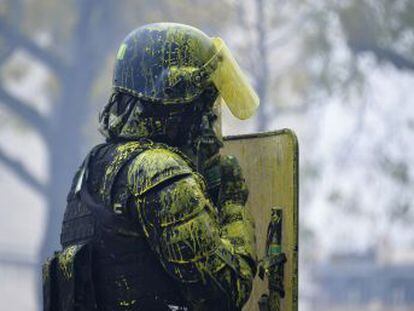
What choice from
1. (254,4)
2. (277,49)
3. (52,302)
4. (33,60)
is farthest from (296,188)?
(33,60)

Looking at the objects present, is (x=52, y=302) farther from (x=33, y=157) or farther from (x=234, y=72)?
(x=33, y=157)

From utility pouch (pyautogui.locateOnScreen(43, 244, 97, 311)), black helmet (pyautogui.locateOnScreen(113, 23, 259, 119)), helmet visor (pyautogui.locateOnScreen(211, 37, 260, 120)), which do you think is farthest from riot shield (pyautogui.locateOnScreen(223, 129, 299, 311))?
utility pouch (pyautogui.locateOnScreen(43, 244, 97, 311))

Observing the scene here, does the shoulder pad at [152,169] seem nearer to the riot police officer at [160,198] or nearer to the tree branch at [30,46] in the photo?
the riot police officer at [160,198]

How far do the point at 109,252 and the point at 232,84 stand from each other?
58 cm

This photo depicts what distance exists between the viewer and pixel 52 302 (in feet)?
9.05

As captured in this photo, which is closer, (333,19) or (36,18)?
(333,19)

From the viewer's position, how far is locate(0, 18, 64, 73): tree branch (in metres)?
21.8

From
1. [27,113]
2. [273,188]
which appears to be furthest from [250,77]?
[273,188]

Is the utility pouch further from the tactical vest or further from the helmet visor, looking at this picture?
the helmet visor

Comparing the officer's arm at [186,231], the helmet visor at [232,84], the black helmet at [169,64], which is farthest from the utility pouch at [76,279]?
the helmet visor at [232,84]

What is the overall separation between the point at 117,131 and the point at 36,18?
66.4 ft

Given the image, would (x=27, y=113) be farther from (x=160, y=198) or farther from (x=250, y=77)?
(x=160, y=198)

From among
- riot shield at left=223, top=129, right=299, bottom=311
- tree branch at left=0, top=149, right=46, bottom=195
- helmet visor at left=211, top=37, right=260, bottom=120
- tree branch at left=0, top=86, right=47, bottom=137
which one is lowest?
riot shield at left=223, top=129, right=299, bottom=311

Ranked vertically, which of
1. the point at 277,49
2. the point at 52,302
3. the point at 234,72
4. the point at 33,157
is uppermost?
the point at 277,49
